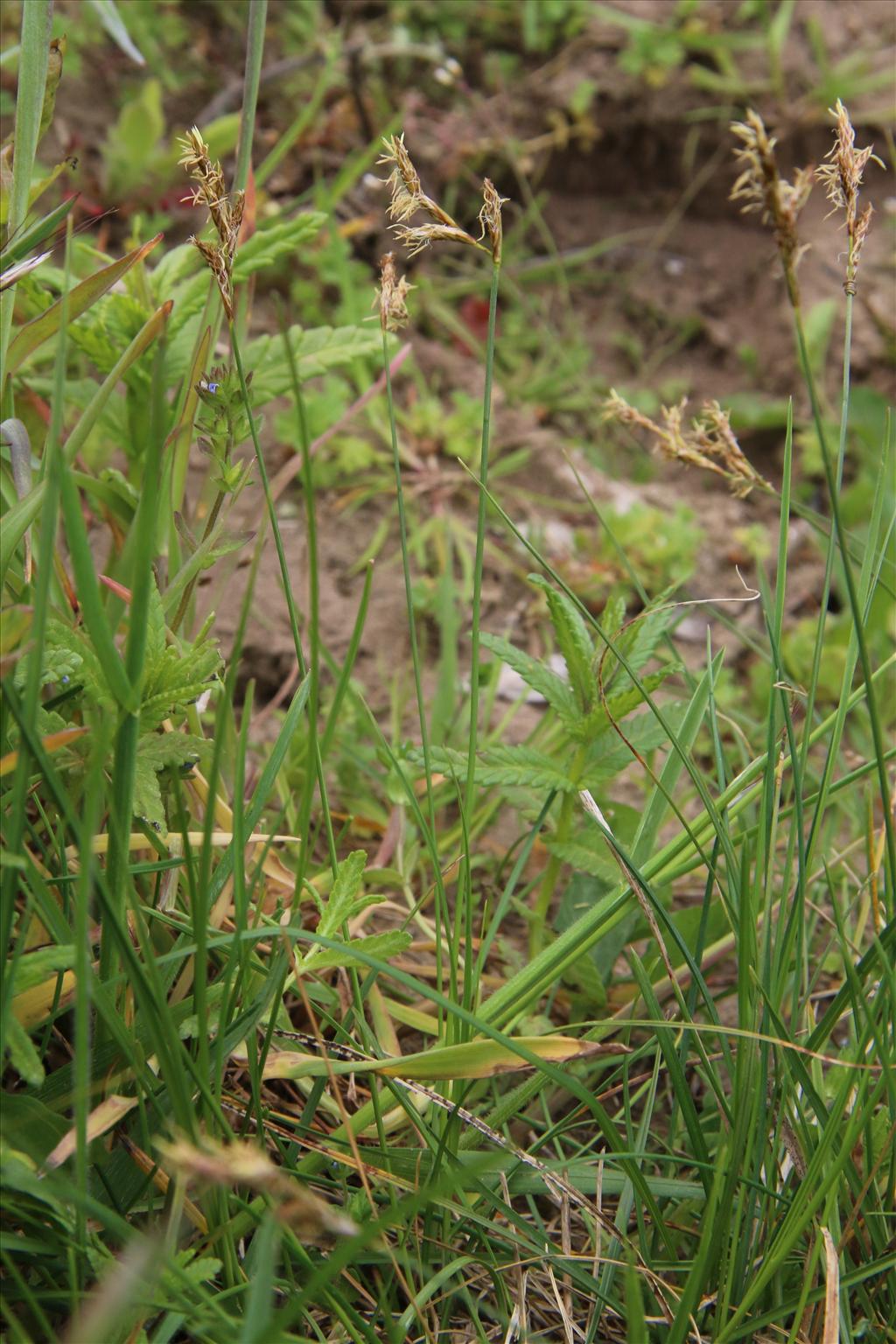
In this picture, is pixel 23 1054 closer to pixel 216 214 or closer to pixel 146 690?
pixel 146 690

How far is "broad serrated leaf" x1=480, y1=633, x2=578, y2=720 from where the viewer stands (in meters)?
1.28

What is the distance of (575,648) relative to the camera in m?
1.27

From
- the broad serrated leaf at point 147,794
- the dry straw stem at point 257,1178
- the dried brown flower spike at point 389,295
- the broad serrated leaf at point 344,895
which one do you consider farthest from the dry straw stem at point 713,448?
the dry straw stem at point 257,1178

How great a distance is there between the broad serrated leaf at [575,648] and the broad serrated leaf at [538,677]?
2 cm

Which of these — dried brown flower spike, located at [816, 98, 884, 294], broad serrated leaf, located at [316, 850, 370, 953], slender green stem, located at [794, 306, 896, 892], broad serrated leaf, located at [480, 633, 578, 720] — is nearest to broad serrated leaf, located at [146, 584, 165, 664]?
broad serrated leaf, located at [316, 850, 370, 953]

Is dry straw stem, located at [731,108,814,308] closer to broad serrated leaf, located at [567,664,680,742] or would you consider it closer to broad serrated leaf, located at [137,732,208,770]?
broad serrated leaf, located at [567,664,680,742]

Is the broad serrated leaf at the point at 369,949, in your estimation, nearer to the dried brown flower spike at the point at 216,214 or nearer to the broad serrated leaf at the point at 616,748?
the broad serrated leaf at the point at 616,748

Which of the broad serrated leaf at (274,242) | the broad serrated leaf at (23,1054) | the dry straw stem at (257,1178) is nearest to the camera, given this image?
the dry straw stem at (257,1178)

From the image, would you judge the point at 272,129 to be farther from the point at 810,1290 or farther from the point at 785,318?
the point at 810,1290

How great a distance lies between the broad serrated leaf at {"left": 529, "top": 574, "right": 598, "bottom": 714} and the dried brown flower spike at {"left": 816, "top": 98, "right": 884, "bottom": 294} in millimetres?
454

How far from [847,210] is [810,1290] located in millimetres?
997

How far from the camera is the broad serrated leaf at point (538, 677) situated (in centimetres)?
128

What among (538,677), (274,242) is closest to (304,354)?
(274,242)

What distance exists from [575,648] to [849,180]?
558 mm
